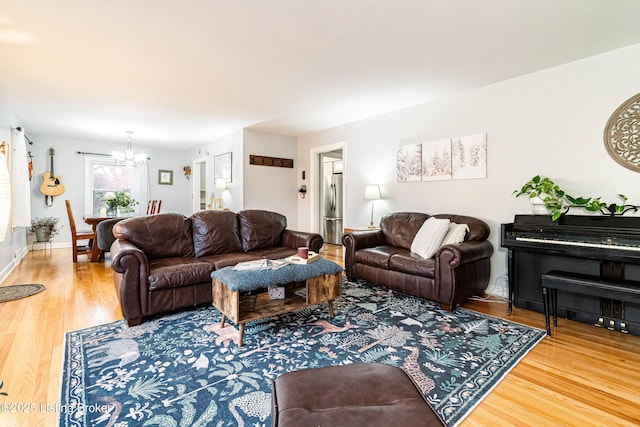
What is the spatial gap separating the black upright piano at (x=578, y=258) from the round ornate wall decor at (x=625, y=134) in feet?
1.78

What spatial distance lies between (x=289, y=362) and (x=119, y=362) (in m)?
1.10

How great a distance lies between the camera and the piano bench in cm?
209

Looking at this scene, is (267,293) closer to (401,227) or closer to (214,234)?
(214,234)

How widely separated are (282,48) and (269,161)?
3317 mm

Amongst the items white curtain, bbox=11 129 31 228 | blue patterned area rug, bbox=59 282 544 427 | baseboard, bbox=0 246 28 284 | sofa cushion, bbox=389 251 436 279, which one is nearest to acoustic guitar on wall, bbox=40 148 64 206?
baseboard, bbox=0 246 28 284

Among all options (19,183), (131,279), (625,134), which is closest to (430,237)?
(625,134)

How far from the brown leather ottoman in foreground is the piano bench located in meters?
1.93

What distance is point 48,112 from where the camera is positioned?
15.2ft

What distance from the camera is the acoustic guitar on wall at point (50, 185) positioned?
6.31 meters

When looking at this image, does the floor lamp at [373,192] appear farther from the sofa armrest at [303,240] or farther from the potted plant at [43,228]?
the potted plant at [43,228]

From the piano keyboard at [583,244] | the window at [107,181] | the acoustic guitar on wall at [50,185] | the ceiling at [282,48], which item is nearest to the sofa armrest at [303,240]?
the ceiling at [282,48]

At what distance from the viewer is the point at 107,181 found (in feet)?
23.5

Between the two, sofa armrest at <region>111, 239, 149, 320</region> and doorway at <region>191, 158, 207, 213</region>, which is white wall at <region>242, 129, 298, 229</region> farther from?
sofa armrest at <region>111, 239, 149, 320</region>

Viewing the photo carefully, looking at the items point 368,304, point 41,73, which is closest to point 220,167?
point 41,73
